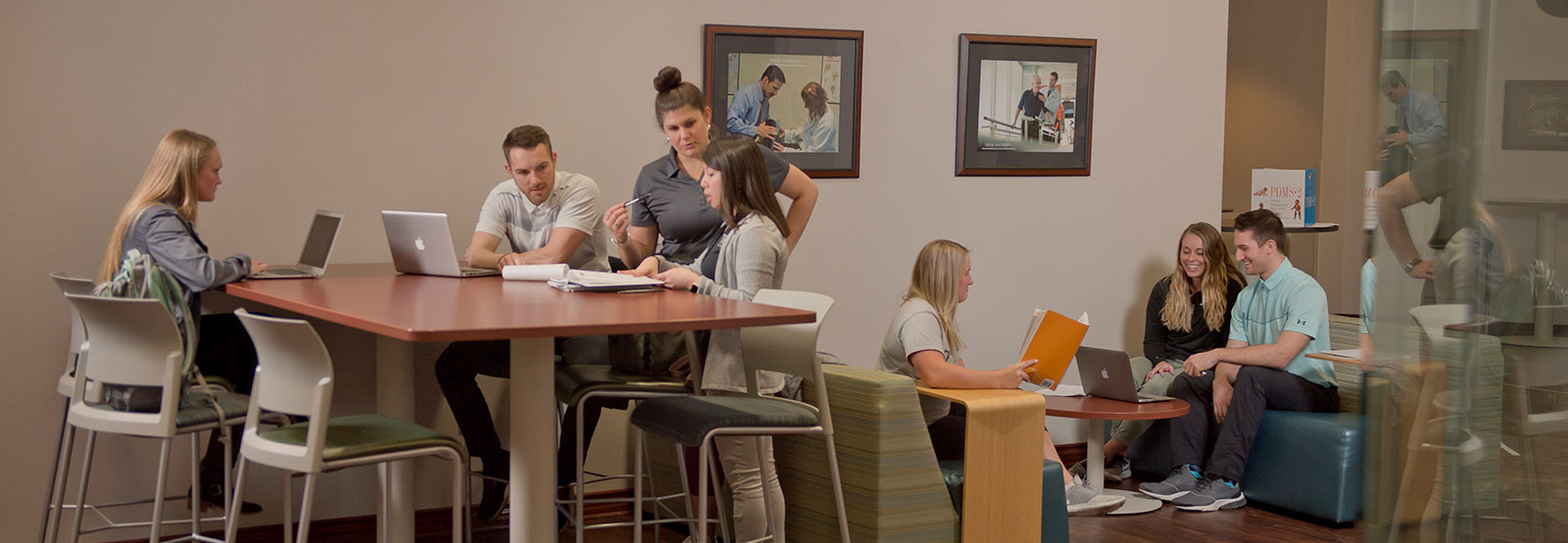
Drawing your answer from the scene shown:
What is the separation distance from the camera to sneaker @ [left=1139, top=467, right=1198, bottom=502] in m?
4.94

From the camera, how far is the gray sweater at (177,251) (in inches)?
136

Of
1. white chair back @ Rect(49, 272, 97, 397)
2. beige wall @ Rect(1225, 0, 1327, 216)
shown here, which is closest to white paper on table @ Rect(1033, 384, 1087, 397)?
white chair back @ Rect(49, 272, 97, 397)

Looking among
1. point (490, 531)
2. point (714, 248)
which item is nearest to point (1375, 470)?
point (714, 248)

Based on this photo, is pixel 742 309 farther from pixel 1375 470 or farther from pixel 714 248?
pixel 1375 470

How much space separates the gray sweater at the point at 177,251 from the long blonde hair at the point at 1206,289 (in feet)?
12.1

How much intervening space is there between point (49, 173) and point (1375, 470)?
3925 millimetres

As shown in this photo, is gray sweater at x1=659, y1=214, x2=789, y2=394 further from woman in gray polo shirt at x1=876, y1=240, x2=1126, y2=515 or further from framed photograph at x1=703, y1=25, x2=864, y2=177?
framed photograph at x1=703, y1=25, x2=864, y2=177

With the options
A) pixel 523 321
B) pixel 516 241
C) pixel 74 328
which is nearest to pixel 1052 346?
pixel 516 241

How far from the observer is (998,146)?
5.34 meters

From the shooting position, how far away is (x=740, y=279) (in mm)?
3484

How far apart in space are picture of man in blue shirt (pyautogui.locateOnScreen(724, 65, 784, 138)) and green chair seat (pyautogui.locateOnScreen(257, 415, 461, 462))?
2.24 meters

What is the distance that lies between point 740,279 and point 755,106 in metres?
1.51

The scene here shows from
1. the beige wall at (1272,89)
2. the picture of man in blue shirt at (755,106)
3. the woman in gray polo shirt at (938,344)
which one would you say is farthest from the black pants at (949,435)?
the beige wall at (1272,89)

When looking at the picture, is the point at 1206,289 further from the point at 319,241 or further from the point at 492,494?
the point at 319,241
